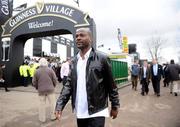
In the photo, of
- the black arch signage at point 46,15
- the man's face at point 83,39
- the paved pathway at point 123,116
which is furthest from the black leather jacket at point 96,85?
the black arch signage at point 46,15

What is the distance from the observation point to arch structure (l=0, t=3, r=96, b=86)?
1830 cm

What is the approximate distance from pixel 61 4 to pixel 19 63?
5.66 m

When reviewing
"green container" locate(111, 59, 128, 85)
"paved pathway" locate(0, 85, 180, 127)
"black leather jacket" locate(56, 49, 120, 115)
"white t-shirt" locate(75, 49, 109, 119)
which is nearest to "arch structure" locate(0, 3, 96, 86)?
"green container" locate(111, 59, 128, 85)

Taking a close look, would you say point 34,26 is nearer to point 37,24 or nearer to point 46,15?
point 37,24

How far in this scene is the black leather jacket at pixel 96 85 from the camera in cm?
407

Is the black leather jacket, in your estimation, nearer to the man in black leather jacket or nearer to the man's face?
the man in black leather jacket

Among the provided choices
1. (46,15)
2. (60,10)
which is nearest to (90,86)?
(60,10)

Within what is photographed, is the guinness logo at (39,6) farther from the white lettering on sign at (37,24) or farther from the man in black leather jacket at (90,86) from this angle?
the man in black leather jacket at (90,86)

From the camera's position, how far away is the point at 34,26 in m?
19.7

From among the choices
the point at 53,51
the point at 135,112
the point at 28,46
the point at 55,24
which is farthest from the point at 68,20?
the point at 53,51

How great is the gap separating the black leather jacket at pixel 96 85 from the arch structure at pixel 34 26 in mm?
13068

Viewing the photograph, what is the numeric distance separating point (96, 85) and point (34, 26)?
1617cm

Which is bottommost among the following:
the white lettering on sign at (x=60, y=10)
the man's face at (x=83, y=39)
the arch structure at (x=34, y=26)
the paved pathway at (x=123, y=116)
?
the paved pathway at (x=123, y=116)

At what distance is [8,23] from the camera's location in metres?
21.3
